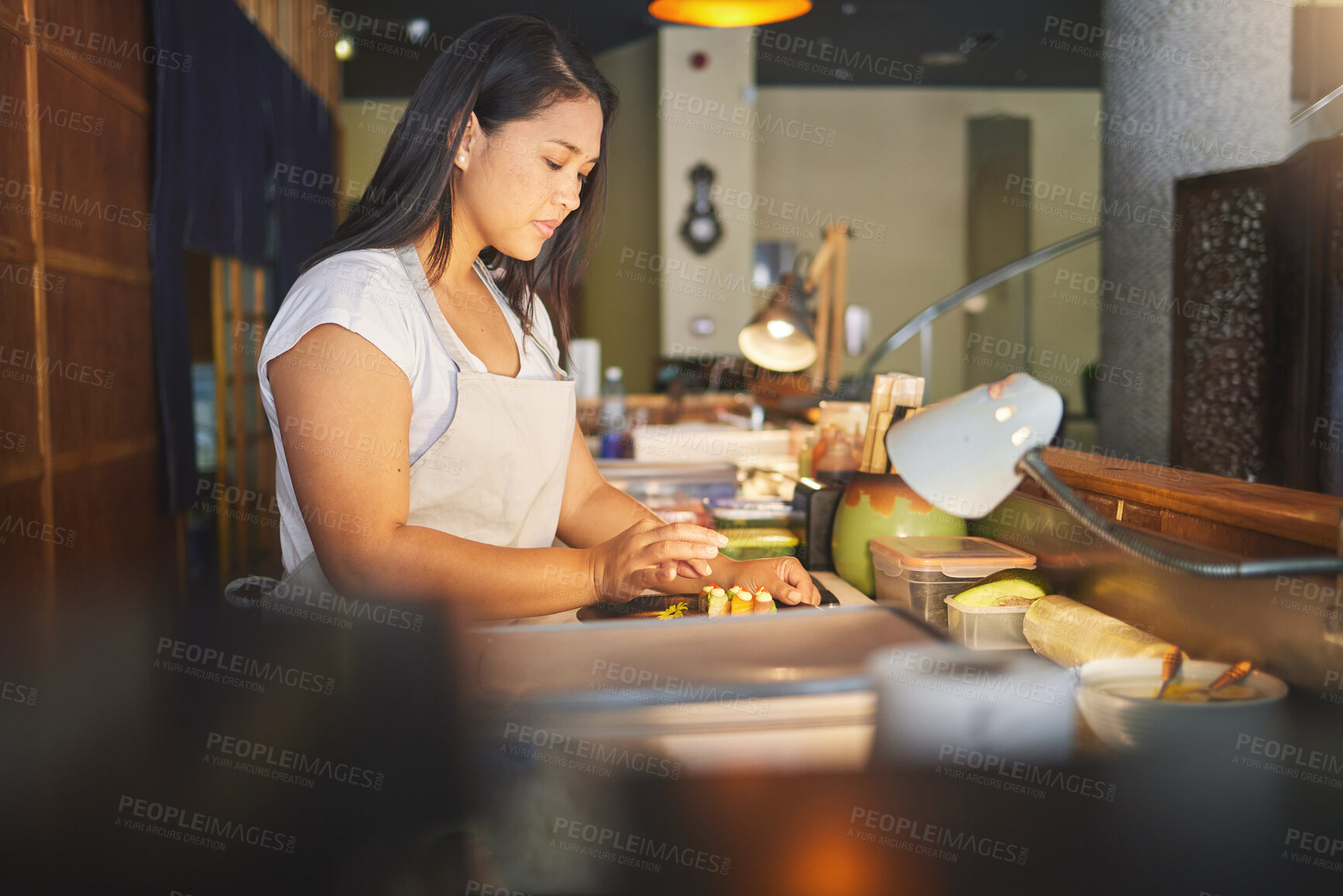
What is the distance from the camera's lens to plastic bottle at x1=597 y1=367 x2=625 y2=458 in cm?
342

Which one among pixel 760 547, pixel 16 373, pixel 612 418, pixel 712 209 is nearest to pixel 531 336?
pixel 760 547

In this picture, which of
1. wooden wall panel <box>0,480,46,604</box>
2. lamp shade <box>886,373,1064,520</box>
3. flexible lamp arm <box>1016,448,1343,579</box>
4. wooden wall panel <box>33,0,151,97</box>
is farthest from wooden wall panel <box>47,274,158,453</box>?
flexible lamp arm <box>1016,448,1343,579</box>

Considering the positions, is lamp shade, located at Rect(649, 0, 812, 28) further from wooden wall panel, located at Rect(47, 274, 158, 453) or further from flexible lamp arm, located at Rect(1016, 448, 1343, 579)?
flexible lamp arm, located at Rect(1016, 448, 1343, 579)

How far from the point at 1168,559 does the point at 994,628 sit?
530 mm

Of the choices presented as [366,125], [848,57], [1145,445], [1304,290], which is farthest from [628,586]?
[366,125]

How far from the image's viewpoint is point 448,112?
1.34 m

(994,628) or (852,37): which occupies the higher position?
(852,37)

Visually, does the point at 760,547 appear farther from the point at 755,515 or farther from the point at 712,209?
the point at 712,209

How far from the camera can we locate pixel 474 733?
2.47ft

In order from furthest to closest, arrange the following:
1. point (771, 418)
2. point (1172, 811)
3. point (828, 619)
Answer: point (771, 418) → point (828, 619) → point (1172, 811)

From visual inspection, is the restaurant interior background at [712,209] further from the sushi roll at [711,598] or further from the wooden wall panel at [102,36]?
the sushi roll at [711,598]

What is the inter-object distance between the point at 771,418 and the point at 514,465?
9.93 ft

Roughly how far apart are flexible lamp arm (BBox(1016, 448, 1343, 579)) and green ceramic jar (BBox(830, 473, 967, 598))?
27.9 inches

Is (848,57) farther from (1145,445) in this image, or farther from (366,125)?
(1145,445)
